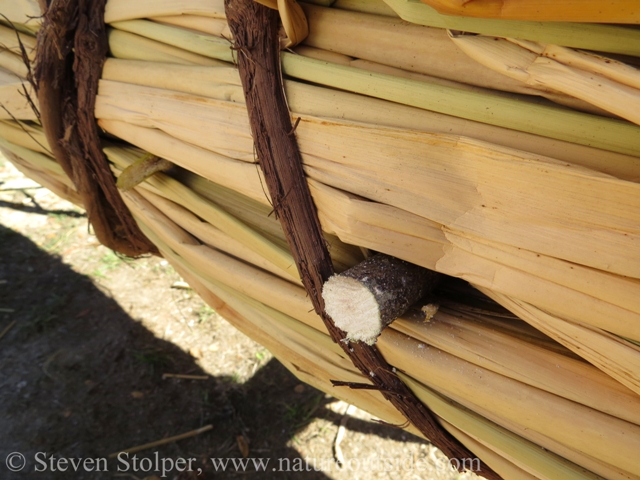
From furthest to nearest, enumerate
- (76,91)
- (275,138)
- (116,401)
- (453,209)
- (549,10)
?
(116,401), (76,91), (275,138), (453,209), (549,10)

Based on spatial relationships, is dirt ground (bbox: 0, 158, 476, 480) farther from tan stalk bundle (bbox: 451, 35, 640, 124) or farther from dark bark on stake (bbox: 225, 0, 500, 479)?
tan stalk bundle (bbox: 451, 35, 640, 124)

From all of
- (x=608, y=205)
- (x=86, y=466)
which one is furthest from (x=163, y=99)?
(x=86, y=466)

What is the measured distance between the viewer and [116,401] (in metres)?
1.94

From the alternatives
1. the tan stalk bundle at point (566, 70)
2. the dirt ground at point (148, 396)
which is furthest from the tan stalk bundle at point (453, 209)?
the dirt ground at point (148, 396)

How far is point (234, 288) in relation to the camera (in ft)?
3.73

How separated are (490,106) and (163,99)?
23.7 inches

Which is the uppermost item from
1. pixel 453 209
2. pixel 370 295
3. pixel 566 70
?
pixel 566 70

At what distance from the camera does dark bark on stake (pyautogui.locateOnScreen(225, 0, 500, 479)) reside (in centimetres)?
85

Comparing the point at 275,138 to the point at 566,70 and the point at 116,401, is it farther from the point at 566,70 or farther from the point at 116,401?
the point at 116,401

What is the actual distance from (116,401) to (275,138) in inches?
57.9

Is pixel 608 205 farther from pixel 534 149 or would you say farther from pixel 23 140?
pixel 23 140

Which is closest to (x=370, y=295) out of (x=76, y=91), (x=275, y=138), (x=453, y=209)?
(x=453, y=209)

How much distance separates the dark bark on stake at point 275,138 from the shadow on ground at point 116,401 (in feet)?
3.77

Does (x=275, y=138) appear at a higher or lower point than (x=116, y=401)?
higher
